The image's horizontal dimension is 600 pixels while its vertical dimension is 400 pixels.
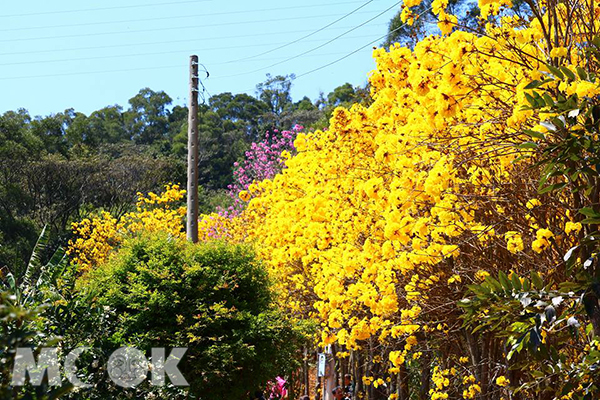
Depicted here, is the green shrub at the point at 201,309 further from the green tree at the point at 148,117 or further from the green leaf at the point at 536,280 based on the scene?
the green tree at the point at 148,117

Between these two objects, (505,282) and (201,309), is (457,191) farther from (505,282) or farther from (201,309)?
(201,309)

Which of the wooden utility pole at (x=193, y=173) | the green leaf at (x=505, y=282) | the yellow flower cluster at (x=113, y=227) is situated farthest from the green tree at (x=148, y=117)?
the green leaf at (x=505, y=282)

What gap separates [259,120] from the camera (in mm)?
65938

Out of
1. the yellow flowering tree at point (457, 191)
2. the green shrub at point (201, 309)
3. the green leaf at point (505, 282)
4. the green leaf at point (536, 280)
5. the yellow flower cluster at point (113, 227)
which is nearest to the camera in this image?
the green leaf at point (536, 280)

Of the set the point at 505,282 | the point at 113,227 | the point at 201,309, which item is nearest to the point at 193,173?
the point at 201,309

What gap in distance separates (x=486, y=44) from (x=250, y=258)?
5.89 meters

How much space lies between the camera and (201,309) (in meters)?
9.87

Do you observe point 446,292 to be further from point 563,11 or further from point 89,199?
point 89,199

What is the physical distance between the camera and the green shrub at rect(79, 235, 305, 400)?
31.5 ft

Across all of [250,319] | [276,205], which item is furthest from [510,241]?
[276,205]

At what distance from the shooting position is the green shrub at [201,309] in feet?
31.5

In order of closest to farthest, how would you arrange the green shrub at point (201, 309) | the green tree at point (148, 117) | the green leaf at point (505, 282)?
the green leaf at point (505, 282)
the green shrub at point (201, 309)
the green tree at point (148, 117)

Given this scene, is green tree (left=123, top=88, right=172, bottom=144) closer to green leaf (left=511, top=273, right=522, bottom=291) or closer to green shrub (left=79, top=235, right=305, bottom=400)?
green shrub (left=79, top=235, right=305, bottom=400)

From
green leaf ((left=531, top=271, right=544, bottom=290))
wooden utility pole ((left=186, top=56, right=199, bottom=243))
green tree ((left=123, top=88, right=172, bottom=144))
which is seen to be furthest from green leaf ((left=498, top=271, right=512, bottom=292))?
green tree ((left=123, top=88, right=172, bottom=144))
